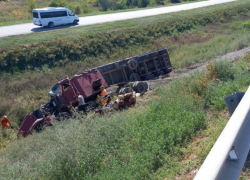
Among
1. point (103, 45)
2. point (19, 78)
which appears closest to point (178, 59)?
point (103, 45)

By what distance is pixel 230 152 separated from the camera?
331 cm

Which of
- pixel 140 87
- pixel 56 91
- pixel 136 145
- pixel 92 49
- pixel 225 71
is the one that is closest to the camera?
pixel 136 145

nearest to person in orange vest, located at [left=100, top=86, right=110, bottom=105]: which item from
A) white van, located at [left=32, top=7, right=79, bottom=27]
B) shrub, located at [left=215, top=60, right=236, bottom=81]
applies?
shrub, located at [left=215, top=60, right=236, bottom=81]

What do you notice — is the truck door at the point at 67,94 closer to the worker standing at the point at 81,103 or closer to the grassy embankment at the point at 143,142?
the worker standing at the point at 81,103

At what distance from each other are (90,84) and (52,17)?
1778 centimetres

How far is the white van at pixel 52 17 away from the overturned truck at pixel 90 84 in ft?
48.3

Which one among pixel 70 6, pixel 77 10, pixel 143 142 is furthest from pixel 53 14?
pixel 143 142

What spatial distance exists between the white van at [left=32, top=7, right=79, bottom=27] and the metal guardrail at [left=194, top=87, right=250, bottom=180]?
3146cm

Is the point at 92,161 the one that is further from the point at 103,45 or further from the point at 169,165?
the point at 103,45

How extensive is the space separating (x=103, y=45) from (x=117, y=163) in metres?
23.9

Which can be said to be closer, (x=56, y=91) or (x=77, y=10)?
(x=56, y=91)

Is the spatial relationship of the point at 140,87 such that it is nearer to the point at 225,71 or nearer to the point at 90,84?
the point at 90,84

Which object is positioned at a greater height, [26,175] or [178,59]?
[26,175]

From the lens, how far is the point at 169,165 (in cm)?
659
